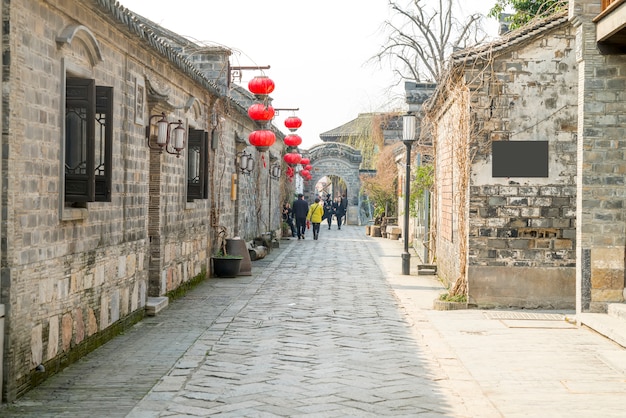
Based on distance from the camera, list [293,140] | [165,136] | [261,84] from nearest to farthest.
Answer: [165,136], [261,84], [293,140]

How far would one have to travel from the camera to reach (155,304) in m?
11.3

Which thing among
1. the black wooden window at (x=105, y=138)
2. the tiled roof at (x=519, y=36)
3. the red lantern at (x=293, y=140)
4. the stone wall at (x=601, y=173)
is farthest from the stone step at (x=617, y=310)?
the red lantern at (x=293, y=140)

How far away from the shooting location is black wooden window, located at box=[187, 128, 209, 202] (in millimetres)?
14586

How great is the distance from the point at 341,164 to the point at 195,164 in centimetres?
2852

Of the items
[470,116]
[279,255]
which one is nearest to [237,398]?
[470,116]

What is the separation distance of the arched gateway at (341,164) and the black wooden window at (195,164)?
28255 mm

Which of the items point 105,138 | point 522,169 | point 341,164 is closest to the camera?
point 105,138

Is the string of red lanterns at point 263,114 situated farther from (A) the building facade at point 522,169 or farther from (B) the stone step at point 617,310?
(B) the stone step at point 617,310

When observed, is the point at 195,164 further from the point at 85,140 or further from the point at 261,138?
the point at 85,140

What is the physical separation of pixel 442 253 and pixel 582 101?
20.1 ft

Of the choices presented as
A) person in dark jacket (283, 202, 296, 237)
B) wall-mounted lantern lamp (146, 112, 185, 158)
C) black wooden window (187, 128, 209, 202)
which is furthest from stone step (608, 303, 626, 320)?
person in dark jacket (283, 202, 296, 237)

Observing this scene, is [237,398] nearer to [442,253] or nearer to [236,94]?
[442,253]

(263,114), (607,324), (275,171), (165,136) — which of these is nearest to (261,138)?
(263,114)

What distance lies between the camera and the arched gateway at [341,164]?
142 feet
